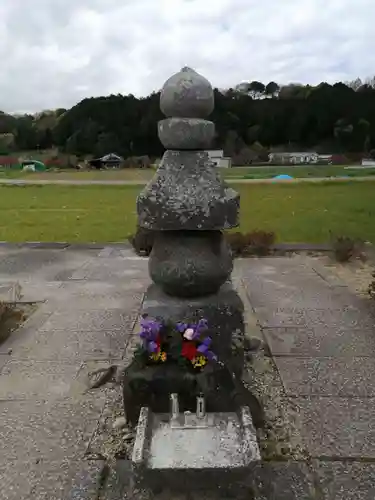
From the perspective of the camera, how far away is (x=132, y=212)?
1499 centimetres

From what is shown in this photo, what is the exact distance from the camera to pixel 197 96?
3264mm

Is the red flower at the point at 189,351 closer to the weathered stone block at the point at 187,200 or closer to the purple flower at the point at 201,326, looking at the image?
the purple flower at the point at 201,326

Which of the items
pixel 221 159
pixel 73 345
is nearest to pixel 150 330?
pixel 73 345

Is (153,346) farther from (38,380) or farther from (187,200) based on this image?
(38,380)

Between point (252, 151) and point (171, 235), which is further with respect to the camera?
point (252, 151)

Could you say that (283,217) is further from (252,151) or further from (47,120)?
(47,120)

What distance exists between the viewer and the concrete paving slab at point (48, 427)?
3010 mm

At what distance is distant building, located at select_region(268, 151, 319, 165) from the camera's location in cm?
5134

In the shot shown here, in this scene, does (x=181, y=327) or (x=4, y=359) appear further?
(x=4, y=359)

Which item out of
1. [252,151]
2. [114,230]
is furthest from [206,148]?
[252,151]

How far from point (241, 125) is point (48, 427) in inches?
2156

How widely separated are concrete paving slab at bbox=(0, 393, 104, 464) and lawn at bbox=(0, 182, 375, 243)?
24.2ft

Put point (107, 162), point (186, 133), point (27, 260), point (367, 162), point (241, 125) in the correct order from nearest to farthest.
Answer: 1. point (186, 133)
2. point (27, 260)
3. point (367, 162)
4. point (107, 162)
5. point (241, 125)

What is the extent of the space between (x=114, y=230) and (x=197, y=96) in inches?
351
